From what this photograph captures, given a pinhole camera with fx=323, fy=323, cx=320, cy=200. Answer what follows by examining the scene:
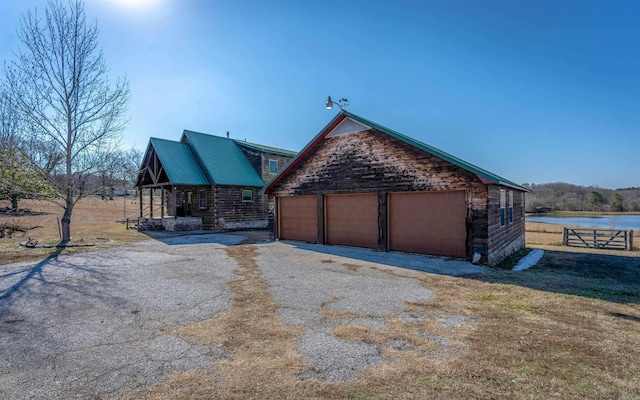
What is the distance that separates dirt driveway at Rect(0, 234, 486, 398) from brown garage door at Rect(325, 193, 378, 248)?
10.4 feet

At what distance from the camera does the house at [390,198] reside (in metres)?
10.3

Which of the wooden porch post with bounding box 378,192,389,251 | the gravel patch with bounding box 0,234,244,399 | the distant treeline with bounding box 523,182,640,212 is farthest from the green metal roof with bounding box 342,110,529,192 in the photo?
the distant treeline with bounding box 523,182,640,212

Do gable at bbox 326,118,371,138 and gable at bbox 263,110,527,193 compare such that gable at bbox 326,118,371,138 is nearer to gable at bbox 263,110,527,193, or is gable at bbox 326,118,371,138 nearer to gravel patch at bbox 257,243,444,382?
gable at bbox 263,110,527,193

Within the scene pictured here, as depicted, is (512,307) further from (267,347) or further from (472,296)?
(267,347)

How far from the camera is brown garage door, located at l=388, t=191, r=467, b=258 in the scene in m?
10.5

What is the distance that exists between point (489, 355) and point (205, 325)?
13.2 ft

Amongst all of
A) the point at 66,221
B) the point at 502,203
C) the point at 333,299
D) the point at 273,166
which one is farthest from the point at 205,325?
the point at 273,166

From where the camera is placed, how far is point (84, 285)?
754 centimetres

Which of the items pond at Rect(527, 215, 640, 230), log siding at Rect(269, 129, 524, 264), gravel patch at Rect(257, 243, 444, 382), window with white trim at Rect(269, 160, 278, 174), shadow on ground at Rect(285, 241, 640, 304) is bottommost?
pond at Rect(527, 215, 640, 230)

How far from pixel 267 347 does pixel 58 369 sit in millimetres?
2384

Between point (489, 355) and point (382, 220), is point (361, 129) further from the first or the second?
point (489, 355)

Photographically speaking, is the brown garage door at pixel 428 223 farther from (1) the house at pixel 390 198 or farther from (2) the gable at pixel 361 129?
(2) the gable at pixel 361 129

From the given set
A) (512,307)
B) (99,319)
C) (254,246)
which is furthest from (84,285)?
(512,307)

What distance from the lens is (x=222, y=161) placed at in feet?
74.5
